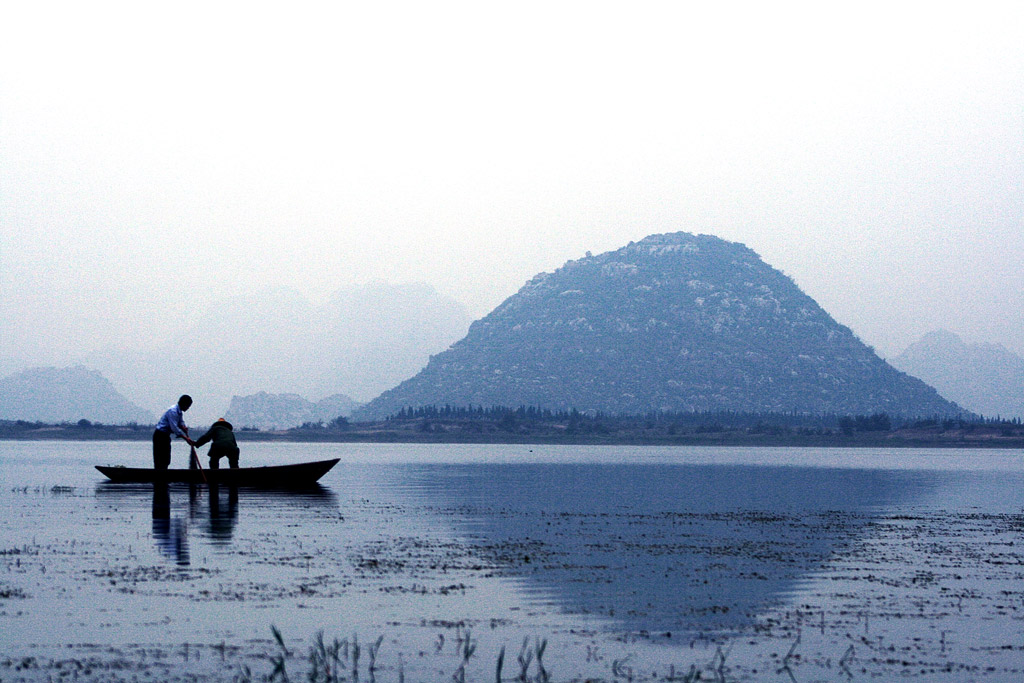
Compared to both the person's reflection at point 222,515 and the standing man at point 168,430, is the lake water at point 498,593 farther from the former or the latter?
the standing man at point 168,430

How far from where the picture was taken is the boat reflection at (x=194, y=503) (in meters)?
32.8

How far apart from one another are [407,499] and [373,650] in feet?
119

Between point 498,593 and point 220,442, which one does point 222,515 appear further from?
point 498,593

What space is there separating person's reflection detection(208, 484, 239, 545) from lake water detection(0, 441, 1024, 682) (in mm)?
286

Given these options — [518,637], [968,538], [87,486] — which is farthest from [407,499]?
[518,637]

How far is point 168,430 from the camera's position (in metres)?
52.6

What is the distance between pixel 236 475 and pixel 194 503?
352 inches

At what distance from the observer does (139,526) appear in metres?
36.3

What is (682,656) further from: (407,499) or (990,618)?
(407,499)

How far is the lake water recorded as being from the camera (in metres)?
17.6

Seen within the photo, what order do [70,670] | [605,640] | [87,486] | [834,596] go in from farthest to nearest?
1. [87,486]
2. [834,596]
3. [605,640]
4. [70,670]

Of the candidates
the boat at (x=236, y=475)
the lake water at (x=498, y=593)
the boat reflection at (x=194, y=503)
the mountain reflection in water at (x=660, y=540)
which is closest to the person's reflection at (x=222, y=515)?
the boat reflection at (x=194, y=503)

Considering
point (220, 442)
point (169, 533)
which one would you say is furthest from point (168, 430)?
point (169, 533)

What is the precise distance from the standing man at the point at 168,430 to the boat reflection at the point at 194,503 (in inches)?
56.3
